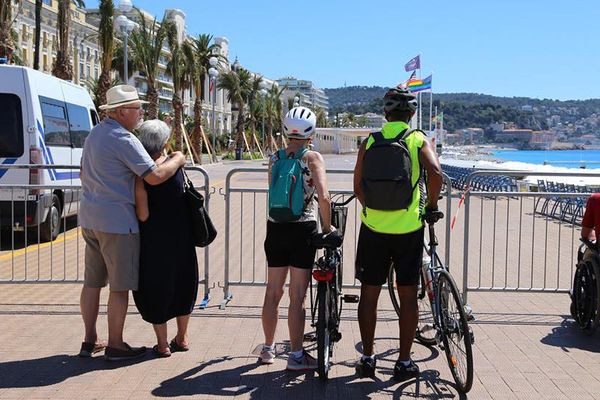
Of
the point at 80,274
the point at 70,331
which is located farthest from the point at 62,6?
the point at 70,331

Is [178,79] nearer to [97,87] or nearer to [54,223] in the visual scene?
[97,87]

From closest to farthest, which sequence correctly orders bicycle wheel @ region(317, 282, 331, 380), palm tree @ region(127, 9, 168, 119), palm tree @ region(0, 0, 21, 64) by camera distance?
bicycle wheel @ region(317, 282, 331, 380), palm tree @ region(0, 0, 21, 64), palm tree @ region(127, 9, 168, 119)

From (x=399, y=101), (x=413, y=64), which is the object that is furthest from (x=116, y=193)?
(x=413, y=64)

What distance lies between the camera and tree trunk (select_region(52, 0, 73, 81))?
3259 centimetres

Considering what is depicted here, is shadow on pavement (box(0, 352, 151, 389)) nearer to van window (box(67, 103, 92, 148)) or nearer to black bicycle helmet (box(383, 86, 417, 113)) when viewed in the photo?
black bicycle helmet (box(383, 86, 417, 113))

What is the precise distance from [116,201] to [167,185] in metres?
0.40

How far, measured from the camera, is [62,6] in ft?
106

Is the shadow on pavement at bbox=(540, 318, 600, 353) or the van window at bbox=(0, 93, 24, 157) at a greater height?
the van window at bbox=(0, 93, 24, 157)

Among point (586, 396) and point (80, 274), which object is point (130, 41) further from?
point (586, 396)

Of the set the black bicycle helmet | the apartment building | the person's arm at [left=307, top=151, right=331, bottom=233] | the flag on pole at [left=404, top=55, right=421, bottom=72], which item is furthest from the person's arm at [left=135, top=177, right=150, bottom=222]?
the apartment building

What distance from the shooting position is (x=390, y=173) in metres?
5.19

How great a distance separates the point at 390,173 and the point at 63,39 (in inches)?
1238

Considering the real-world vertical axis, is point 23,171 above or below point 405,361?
above

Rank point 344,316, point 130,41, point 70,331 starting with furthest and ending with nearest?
point 130,41 → point 344,316 → point 70,331
